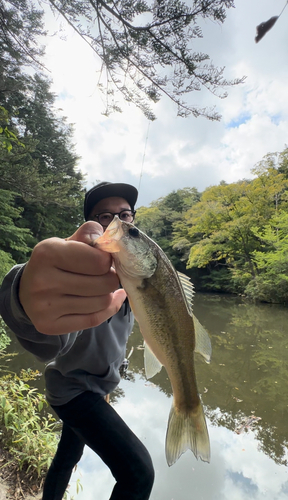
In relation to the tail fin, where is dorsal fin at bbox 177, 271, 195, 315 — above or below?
above

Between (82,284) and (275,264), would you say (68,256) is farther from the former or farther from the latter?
(275,264)

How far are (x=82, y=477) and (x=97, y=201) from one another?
316 centimetres

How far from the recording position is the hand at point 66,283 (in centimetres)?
92

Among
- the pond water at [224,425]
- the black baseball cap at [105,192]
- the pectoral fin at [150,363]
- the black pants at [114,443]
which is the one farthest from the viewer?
the pond water at [224,425]

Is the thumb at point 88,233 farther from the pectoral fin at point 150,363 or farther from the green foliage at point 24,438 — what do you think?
the green foliage at point 24,438

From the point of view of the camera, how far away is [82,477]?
119 inches

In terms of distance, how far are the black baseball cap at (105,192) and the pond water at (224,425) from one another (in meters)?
2.81

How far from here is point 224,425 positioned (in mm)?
4371

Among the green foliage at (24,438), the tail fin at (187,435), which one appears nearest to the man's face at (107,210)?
the tail fin at (187,435)

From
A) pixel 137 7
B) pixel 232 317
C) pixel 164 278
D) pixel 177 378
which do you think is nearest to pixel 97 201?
pixel 164 278

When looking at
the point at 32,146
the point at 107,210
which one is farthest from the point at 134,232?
the point at 32,146

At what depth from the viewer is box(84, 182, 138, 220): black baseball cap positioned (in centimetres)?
248

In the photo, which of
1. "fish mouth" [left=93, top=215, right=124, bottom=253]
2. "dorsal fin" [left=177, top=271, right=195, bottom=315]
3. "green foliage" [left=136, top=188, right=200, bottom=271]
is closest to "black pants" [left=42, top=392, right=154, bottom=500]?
"dorsal fin" [left=177, top=271, right=195, bottom=315]

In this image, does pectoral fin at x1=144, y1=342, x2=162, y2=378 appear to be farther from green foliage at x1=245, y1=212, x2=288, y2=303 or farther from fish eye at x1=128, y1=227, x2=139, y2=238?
green foliage at x1=245, y1=212, x2=288, y2=303
